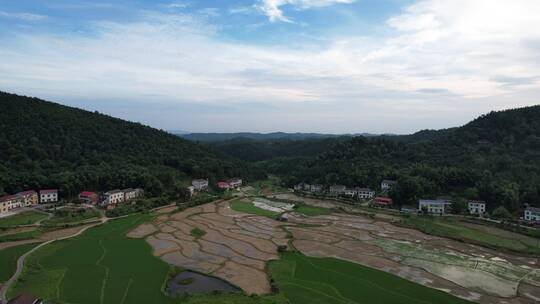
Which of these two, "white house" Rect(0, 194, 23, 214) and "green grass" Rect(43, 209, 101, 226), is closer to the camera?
"green grass" Rect(43, 209, 101, 226)

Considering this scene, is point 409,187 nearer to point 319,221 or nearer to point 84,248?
point 319,221

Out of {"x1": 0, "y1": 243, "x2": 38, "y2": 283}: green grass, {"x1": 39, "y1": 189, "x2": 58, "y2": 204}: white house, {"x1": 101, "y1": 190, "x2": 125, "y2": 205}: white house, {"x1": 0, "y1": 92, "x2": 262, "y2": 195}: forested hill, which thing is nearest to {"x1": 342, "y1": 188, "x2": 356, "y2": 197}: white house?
{"x1": 0, "y1": 92, "x2": 262, "y2": 195}: forested hill

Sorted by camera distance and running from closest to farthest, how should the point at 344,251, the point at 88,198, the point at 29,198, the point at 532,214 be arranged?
the point at 344,251 → the point at 532,214 → the point at 29,198 → the point at 88,198

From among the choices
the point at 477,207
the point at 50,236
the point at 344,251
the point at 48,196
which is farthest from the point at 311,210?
the point at 48,196

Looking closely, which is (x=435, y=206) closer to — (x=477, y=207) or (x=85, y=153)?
(x=477, y=207)

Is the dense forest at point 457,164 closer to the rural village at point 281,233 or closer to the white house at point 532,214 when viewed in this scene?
the rural village at point 281,233

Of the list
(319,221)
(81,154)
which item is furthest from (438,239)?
Answer: (81,154)

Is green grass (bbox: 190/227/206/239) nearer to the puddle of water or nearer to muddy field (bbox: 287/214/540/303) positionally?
muddy field (bbox: 287/214/540/303)
